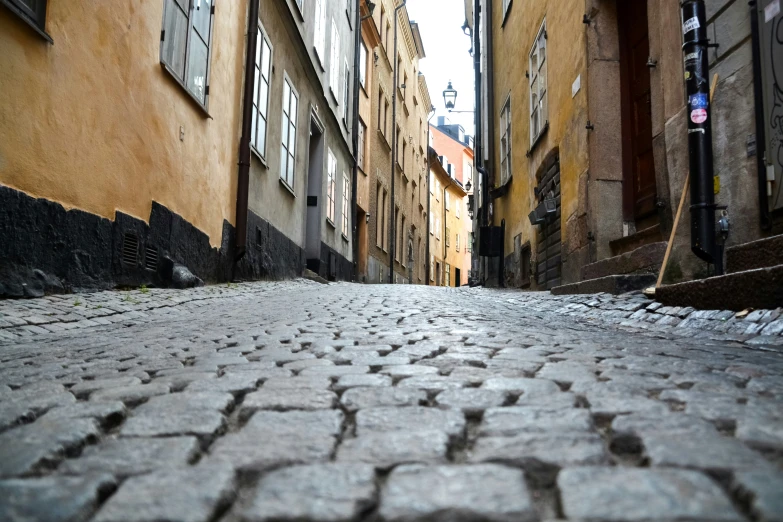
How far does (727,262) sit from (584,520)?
13.9ft

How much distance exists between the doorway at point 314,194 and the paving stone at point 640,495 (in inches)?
513

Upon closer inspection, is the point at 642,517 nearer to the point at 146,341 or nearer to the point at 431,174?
the point at 146,341

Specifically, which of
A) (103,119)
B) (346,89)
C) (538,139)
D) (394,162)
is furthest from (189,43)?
(394,162)

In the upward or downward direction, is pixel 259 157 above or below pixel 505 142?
below

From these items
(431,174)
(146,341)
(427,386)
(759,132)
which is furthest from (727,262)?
(431,174)

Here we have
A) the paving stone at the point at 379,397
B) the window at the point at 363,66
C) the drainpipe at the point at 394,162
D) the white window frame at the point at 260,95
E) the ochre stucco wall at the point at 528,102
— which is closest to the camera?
the paving stone at the point at 379,397

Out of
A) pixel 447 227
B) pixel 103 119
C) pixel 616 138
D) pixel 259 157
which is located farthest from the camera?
pixel 447 227

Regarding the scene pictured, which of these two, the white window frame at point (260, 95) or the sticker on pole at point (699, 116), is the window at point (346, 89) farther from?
the sticker on pole at point (699, 116)

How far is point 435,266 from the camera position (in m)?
37.7

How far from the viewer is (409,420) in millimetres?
1830

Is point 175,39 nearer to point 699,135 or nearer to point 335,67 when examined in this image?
point 699,135

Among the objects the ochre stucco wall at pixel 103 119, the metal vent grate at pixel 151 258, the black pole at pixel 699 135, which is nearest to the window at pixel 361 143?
the ochre stucco wall at pixel 103 119

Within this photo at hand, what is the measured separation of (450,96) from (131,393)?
22.0 m

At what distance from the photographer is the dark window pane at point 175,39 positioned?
700 centimetres
